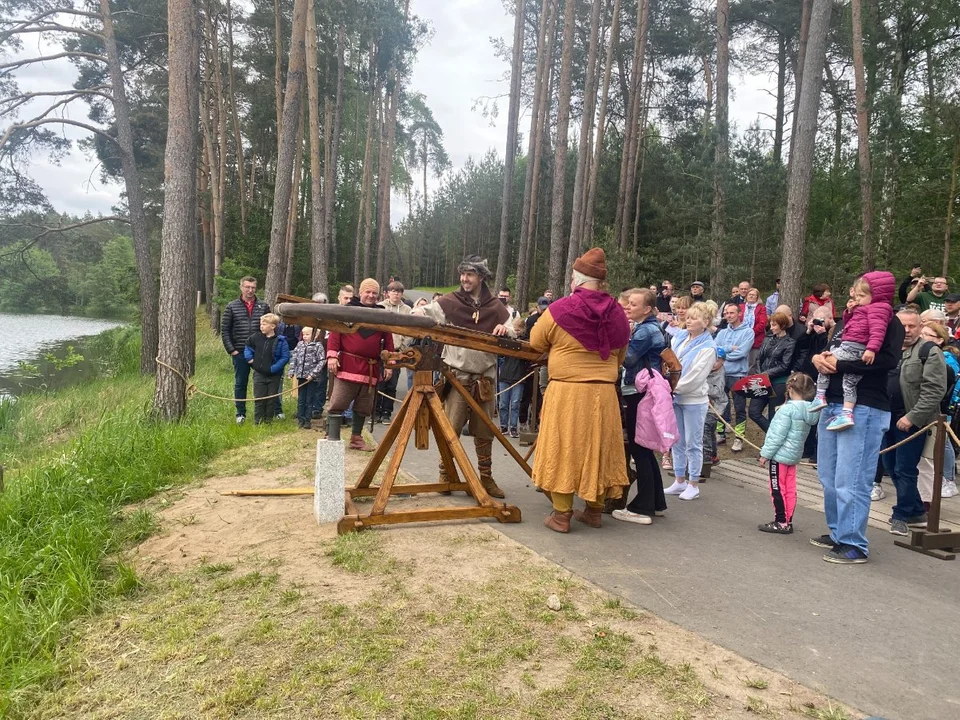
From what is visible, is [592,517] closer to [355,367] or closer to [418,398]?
[418,398]

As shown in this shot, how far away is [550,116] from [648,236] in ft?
21.2

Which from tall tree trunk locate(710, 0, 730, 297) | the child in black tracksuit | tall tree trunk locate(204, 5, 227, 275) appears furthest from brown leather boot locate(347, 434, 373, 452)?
tall tree trunk locate(204, 5, 227, 275)

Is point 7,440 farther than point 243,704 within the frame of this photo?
Yes

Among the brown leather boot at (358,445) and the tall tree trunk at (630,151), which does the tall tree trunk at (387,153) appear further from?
the brown leather boot at (358,445)

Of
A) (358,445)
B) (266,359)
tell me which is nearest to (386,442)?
(358,445)

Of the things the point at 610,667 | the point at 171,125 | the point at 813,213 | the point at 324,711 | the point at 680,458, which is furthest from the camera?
the point at 813,213

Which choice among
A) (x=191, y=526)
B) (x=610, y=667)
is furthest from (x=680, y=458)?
(x=191, y=526)

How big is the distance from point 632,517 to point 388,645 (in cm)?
284

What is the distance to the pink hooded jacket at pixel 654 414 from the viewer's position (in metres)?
5.53

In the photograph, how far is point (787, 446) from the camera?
5469mm

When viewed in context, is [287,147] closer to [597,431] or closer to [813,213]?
[597,431]

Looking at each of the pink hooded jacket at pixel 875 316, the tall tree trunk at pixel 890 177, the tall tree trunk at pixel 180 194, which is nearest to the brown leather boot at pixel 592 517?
the pink hooded jacket at pixel 875 316

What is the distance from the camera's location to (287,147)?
14547 mm

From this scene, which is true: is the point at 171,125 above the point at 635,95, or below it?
below
